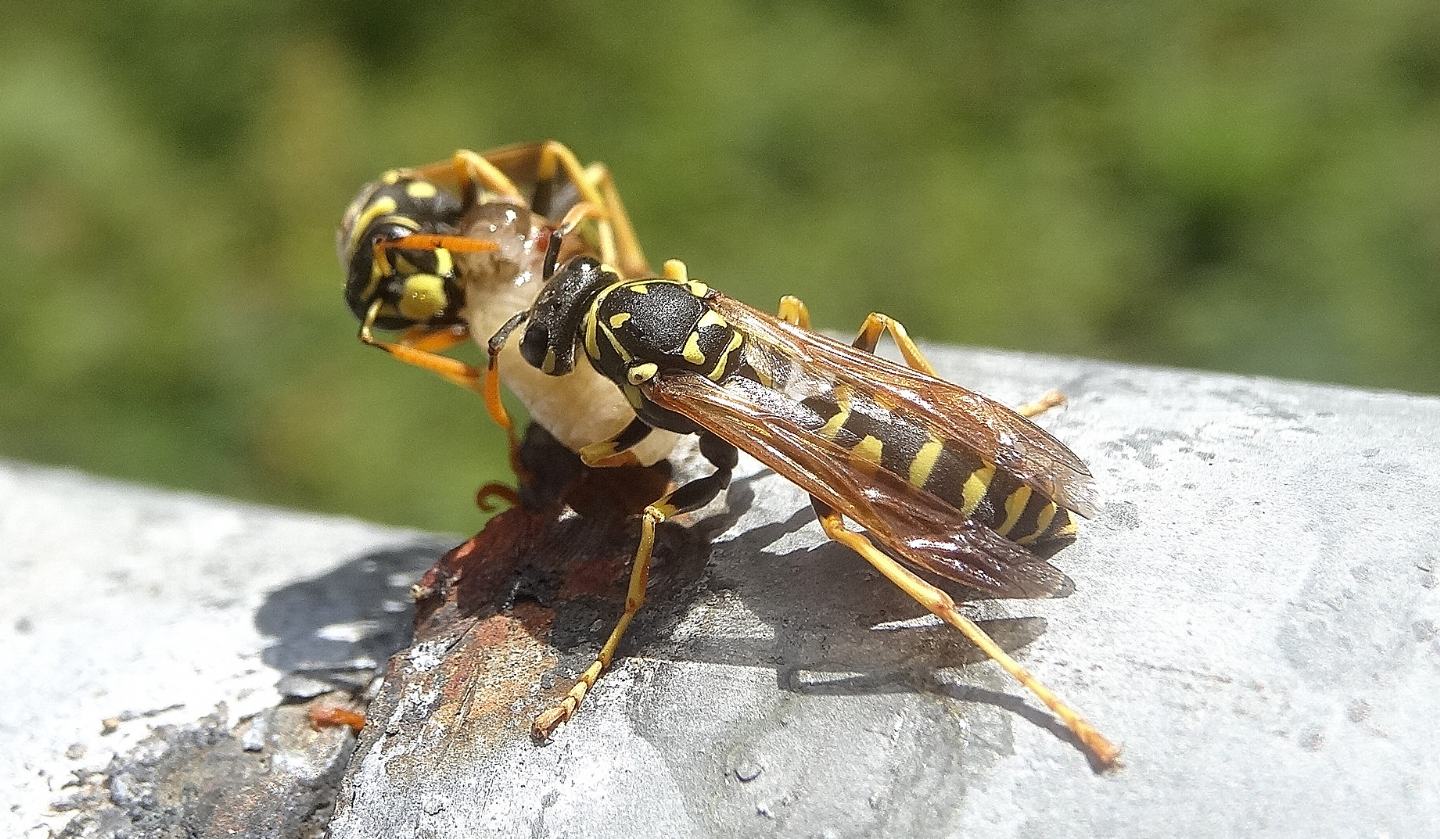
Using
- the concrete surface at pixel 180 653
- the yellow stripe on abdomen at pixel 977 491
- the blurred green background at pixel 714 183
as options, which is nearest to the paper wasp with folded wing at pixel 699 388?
the yellow stripe on abdomen at pixel 977 491

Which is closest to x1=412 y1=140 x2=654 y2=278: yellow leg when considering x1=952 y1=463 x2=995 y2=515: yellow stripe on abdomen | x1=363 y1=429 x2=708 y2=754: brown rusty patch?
x1=363 y1=429 x2=708 y2=754: brown rusty patch

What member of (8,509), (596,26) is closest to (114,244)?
(596,26)

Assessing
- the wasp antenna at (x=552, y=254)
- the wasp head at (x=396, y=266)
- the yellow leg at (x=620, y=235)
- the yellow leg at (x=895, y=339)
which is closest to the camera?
the yellow leg at (x=895, y=339)

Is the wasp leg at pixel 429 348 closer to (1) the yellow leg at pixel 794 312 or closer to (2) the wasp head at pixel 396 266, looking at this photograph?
(2) the wasp head at pixel 396 266

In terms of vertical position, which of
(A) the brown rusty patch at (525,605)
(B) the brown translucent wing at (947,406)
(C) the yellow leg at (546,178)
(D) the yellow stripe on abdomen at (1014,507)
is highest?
(C) the yellow leg at (546,178)

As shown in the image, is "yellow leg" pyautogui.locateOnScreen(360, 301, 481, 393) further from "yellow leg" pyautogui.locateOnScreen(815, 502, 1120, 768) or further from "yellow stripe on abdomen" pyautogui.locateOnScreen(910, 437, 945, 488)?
"yellow stripe on abdomen" pyautogui.locateOnScreen(910, 437, 945, 488)

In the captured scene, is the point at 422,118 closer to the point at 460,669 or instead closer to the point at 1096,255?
the point at 1096,255
